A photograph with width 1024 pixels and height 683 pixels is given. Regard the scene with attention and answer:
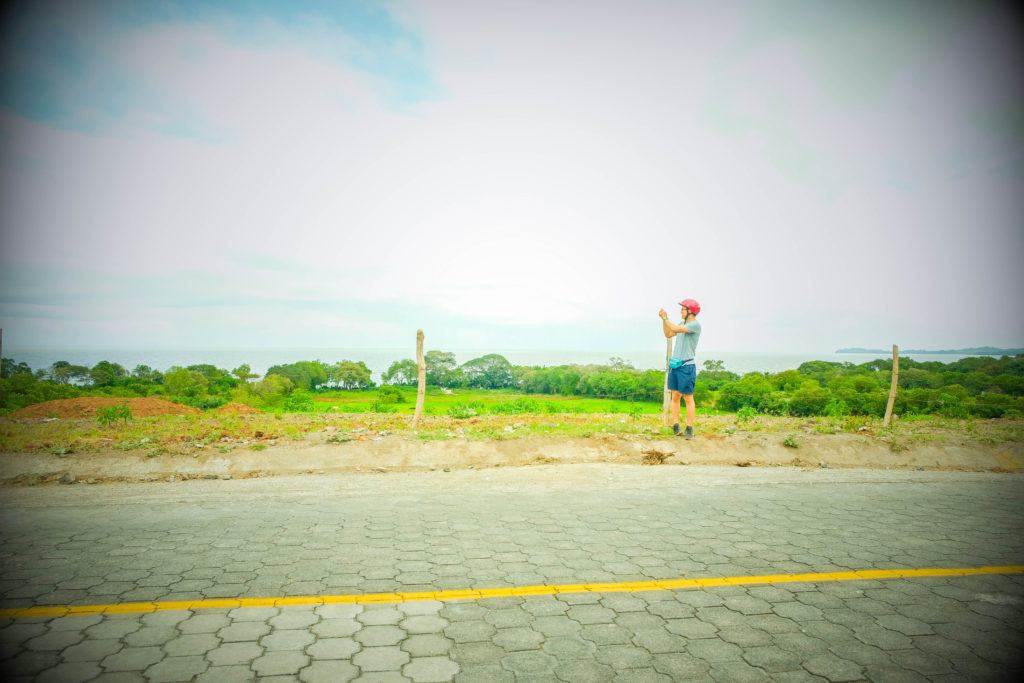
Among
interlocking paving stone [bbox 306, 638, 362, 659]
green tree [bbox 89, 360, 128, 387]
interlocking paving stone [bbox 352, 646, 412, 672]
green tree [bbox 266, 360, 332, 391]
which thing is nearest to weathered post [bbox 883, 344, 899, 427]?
interlocking paving stone [bbox 352, 646, 412, 672]

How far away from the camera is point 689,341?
30.8ft

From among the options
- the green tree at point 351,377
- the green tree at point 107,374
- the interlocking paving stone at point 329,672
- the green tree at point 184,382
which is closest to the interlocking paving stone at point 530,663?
the interlocking paving stone at point 329,672

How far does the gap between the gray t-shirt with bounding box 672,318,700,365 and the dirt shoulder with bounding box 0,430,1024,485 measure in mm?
1631

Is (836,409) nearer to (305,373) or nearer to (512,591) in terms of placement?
(512,591)

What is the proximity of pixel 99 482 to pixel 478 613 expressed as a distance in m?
6.82

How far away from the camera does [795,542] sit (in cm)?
463

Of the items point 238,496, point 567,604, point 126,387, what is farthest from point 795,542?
point 126,387

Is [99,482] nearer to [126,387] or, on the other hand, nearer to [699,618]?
[699,618]

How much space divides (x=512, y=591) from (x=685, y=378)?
22.5ft

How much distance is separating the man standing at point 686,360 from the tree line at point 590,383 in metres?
6.16

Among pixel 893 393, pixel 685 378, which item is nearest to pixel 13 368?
pixel 685 378

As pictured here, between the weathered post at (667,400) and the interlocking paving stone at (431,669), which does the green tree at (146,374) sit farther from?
the interlocking paving stone at (431,669)

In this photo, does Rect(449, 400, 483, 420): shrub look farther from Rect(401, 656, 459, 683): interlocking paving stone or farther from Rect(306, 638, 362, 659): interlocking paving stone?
Rect(401, 656, 459, 683): interlocking paving stone

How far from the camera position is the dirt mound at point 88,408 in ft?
39.6
